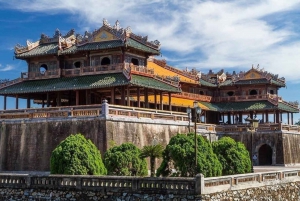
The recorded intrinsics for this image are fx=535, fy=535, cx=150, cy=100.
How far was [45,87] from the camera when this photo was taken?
1704 inches

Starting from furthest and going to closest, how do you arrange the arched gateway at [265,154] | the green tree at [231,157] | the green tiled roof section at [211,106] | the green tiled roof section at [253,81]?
the green tiled roof section at [253,81] < the green tiled roof section at [211,106] < the arched gateway at [265,154] < the green tree at [231,157]

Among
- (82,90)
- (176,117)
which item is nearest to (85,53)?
(82,90)

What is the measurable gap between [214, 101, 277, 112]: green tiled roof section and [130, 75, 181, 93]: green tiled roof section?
49.4 ft

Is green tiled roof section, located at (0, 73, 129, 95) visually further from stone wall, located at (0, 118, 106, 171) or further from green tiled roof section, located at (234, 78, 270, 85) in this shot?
green tiled roof section, located at (234, 78, 270, 85)

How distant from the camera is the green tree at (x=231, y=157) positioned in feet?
102

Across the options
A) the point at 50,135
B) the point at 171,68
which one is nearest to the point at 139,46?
the point at 50,135

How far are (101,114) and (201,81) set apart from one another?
2754 cm

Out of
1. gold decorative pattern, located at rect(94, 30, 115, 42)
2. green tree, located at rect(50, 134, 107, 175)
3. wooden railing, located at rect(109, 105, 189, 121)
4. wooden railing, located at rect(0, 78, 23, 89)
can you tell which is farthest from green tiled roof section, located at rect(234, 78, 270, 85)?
green tree, located at rect(50, 134, 107, 175)

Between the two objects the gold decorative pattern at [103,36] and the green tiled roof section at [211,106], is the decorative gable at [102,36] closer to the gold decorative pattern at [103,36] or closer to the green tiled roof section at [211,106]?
the gold decorative pattern at [103,36]

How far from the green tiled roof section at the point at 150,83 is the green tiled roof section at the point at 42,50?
7.92 meters

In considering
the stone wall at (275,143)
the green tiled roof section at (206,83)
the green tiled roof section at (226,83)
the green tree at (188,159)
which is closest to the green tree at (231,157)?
the green tree at (188,159)

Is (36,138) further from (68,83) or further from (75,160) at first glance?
(75,160)

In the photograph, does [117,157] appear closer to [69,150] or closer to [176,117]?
[69,150]

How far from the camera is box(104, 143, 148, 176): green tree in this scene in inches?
1134
